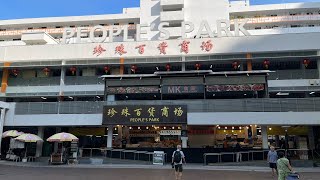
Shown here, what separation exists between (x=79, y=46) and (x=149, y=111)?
1096 cm

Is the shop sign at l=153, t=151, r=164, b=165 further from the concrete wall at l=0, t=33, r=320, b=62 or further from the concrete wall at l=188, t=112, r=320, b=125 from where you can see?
the concrete wall at l=0, t=33, r=320, b=62

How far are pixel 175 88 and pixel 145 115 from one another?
3.92m

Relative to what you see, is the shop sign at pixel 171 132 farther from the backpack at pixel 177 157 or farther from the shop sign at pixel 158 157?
the backpack at pixel 177 157

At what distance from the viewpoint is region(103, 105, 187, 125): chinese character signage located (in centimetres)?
2577

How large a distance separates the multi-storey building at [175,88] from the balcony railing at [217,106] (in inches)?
3.1

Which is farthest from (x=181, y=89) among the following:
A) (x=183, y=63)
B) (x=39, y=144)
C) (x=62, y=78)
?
(x=39, y=144)

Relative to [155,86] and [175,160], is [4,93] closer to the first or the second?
[155,86]

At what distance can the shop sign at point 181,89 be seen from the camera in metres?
27.7

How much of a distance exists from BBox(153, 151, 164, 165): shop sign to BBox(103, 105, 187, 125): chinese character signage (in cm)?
388

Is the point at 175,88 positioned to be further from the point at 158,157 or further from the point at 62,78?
the point at 62,78

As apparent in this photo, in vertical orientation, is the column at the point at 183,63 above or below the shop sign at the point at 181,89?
above

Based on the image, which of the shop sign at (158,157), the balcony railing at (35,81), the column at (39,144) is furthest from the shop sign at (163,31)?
the shop sign at (158,157)

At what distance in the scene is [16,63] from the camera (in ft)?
105

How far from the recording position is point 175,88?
27.9 m
